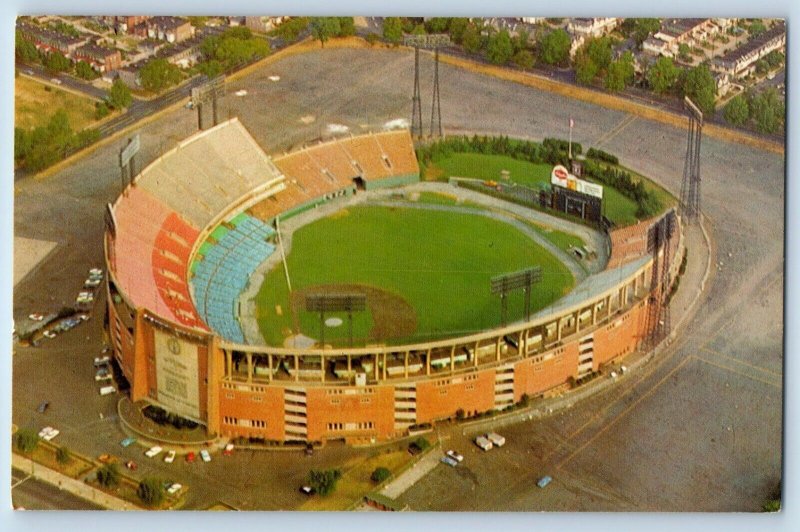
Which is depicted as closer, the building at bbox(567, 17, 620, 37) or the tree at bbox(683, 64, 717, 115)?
the building at bbox(567, 17, 620, 37)

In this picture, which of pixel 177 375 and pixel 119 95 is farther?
pixel 119 95

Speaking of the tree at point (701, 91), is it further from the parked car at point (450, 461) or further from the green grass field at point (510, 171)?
the parked car at point (450, 461)

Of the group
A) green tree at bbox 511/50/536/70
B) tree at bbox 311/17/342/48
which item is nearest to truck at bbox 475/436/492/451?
tree at bbox 311/17/342/48

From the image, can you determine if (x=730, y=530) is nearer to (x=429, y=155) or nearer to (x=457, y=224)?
(x=457, y=224)

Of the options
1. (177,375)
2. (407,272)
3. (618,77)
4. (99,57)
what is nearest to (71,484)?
(177,375)

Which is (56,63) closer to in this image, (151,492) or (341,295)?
(341,295)

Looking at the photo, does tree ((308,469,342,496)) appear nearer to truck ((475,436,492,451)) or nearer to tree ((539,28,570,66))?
truck ((475,436,492,451))

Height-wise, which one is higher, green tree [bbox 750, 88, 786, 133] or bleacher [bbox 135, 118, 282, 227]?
green tree [bbox 750, 88, 786, 133]
